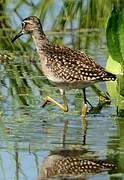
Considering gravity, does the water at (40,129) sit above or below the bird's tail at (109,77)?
below

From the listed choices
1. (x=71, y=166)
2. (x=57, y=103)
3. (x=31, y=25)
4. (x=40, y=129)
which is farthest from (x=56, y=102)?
(x=71, y=166)

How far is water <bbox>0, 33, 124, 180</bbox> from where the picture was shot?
9.22 metres

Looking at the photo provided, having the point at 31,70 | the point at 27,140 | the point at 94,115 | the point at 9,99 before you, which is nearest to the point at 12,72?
the point at 31,70

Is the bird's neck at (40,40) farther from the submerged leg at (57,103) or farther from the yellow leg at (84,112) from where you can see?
the yellow leg at (84,112)

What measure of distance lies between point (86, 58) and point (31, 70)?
2.02m

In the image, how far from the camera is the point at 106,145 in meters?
9.77

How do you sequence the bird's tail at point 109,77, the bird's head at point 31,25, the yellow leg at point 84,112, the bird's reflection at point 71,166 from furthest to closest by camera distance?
the bird's head at point 31,25 < the bird's tail at point 109,77 < the yellow leg at point 84,112 < the bird's reflection at point 71,166

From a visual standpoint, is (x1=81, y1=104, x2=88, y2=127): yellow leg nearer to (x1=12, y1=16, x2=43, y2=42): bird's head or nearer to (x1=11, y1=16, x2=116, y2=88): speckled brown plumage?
(x1=11, y1=16, x2=116, y2=88): speckled brown plumage

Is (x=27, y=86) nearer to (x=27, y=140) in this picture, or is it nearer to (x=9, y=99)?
(x=9, y=99)

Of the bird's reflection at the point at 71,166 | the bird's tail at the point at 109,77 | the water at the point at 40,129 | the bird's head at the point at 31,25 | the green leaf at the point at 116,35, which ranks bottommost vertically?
the bird's reflection at the point at 71,166

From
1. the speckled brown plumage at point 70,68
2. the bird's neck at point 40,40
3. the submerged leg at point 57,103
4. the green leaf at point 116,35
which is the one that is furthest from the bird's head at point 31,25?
the green leaf at point 116,35

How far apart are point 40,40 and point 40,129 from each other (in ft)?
6.62

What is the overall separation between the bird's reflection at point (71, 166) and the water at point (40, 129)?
0.20ft

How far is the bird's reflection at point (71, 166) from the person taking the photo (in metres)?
8.83
